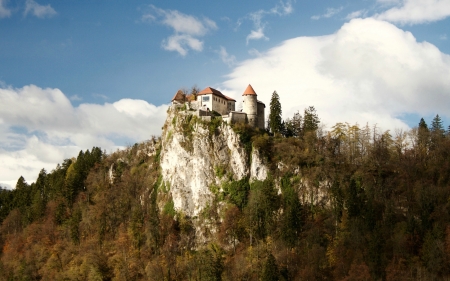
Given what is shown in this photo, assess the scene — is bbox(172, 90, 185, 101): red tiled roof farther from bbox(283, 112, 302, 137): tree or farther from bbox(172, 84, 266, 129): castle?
bbox(283, 112, 302, 137): tree

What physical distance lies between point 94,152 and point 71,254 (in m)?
25.3

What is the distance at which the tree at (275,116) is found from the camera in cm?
8106

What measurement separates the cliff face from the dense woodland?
1.23m

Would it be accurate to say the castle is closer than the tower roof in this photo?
Yes

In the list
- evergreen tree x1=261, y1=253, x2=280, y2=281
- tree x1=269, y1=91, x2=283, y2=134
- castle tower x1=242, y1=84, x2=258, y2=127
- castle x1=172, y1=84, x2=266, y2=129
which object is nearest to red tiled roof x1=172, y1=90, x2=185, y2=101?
castle x1=172, y1=84, x2=266, y2=129

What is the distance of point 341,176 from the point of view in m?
69.5

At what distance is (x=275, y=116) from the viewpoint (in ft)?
267

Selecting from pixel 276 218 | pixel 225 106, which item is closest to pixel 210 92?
pixel 225 106

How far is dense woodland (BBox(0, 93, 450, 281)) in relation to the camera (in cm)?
5928

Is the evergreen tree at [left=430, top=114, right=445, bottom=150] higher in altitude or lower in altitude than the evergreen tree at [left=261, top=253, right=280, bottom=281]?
higher

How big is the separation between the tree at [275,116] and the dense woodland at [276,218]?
0.17 metres

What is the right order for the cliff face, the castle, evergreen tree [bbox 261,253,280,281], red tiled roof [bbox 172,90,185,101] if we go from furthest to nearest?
1. red tiled roof [bbox 172,90,185,101]
2. the castle
3. the cliff face
4. evergreen tree [bbox 261,253,280,281]

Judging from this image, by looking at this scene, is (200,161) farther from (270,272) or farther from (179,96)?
(270,272)

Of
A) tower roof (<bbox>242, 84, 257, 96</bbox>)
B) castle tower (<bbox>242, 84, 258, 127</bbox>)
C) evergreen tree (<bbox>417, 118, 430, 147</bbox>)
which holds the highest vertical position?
tower roof (<bbox>242, 84, 257, 96</bbox>)
